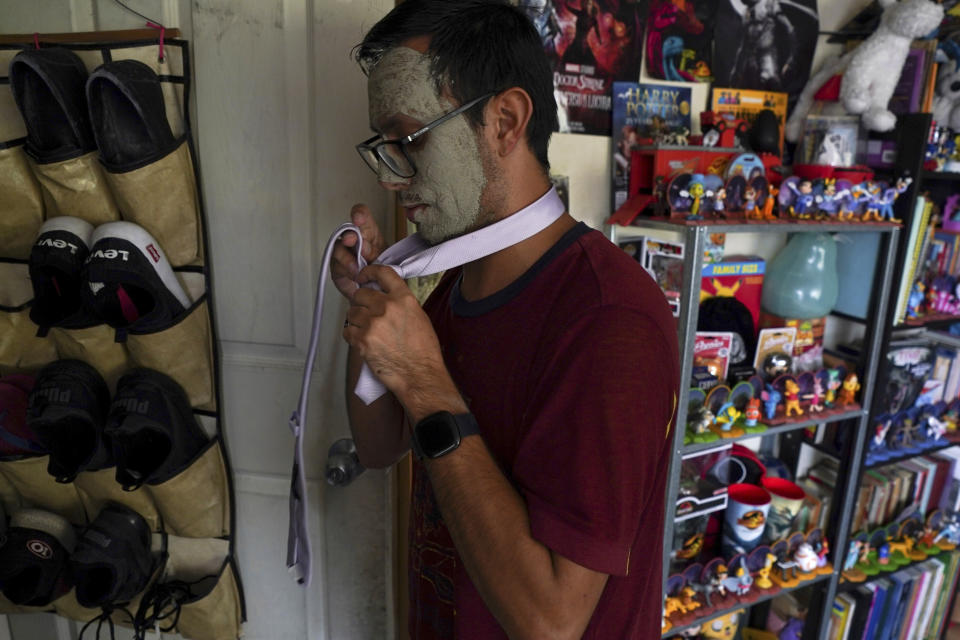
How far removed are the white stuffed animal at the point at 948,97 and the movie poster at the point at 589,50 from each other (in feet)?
3.02

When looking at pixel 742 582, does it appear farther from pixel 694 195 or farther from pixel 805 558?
pixel 694 195

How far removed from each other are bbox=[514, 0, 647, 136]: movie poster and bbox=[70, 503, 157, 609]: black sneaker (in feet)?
4.52

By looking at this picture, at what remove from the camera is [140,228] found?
1.23 metres

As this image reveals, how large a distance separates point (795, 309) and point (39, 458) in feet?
6.24

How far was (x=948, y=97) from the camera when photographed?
5.60 feet

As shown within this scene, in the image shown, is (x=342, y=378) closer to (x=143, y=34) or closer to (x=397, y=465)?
(x=397, y=465)

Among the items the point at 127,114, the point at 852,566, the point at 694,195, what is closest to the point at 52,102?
the point at 127,114

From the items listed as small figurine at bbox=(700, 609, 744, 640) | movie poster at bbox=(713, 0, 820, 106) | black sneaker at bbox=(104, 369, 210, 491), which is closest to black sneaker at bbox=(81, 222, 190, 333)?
black sneaker at bbox=(104, 369, 210, 491)

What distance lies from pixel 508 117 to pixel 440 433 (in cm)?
41

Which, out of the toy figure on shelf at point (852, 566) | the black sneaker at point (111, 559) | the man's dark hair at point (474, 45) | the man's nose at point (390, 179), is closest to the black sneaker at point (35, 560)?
the black sneaker at point (111, 559)

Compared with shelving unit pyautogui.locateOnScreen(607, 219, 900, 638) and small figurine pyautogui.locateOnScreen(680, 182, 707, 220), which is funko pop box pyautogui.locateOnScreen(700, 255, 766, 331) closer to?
shelving unit pyautogui.locateOnScreen(607, 219, 900, 638)

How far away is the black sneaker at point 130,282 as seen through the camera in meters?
1.17

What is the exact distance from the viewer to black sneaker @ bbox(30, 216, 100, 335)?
118 cm

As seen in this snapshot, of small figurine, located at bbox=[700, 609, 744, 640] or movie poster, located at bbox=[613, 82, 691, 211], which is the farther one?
small figurine, located at bbox=[700, 609, 744, 640]
